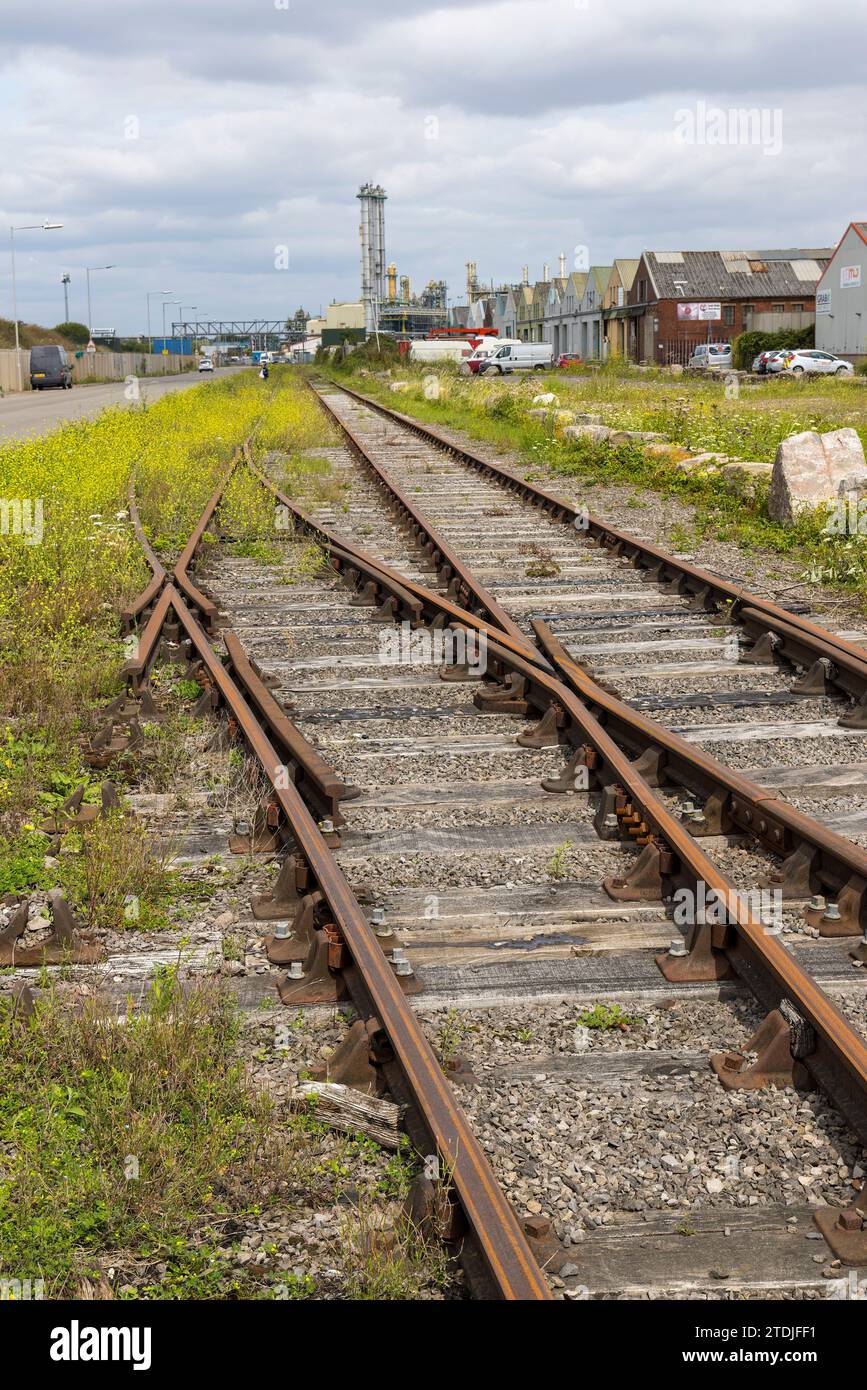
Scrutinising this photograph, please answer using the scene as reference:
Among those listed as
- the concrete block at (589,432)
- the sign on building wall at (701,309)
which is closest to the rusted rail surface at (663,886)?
the concrete block at (589,432)

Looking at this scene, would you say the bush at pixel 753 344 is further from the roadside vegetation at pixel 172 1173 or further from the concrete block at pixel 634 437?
the roadside vegetation at pixel 172 1173

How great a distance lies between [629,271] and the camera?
84.4 metres

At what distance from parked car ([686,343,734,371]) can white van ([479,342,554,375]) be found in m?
7.23

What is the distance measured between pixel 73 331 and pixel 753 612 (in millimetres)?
135963

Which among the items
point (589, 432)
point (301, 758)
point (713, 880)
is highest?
point (589, 432)

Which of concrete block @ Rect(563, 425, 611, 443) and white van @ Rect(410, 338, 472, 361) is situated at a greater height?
white van @ Rect(410, 338, 472, 361)

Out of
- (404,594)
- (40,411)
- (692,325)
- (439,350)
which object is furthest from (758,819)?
(692,325)

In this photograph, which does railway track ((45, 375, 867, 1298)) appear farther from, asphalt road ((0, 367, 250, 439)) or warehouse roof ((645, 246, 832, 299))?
warehouse roof ((645, 246, 832, 299))

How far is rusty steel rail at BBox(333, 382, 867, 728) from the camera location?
7.32 meters

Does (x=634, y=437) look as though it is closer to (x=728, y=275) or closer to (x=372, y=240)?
(x=728, y=275)

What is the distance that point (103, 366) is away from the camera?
80875mm

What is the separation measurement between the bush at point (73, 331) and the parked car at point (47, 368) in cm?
7322

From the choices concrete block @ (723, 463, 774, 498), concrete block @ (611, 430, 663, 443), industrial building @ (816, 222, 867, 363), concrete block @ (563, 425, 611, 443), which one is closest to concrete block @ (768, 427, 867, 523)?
concrete block @ (723, 463, 774, 498)
